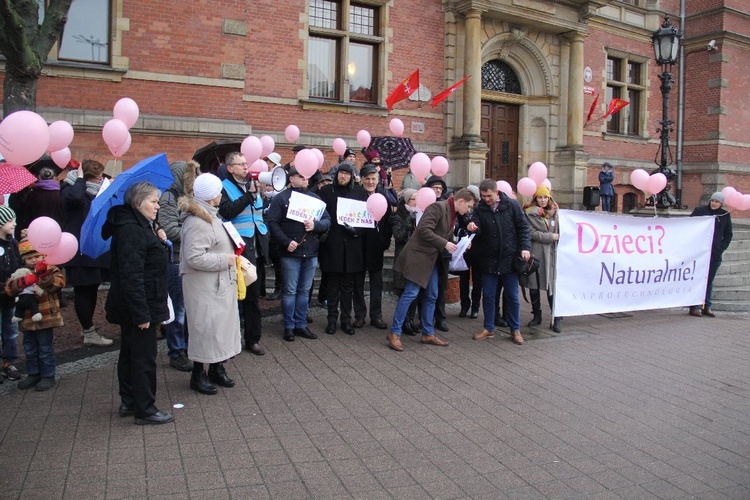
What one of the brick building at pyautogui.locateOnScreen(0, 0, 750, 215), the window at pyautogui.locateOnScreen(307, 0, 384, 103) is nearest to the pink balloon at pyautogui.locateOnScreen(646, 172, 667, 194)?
the brick building at pyautogui.locateOnScreen(0, 0, 750, 215)

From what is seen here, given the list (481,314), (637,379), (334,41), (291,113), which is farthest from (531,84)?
(637,379)

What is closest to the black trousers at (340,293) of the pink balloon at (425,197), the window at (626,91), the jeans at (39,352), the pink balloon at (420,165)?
the pink balloon at (425,197)

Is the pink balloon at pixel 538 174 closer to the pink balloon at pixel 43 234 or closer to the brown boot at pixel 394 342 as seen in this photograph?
the brown boot at pixel 394 342

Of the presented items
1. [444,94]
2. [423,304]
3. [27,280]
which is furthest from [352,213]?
[444,94]

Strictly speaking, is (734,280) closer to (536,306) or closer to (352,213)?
(536,306)

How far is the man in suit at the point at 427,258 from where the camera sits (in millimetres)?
6973

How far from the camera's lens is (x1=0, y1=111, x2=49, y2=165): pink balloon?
4637mm

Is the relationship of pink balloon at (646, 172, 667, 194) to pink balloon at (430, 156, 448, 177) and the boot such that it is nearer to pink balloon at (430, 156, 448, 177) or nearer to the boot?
pink balloon at (430, 156, 448, 177)

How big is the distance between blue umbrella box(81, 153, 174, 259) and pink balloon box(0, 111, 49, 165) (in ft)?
1.90

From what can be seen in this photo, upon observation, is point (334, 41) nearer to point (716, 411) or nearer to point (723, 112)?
point (716, 411)

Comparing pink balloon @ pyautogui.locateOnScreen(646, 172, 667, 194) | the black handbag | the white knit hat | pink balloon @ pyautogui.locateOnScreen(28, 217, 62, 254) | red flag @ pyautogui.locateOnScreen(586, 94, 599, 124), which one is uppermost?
red flag @ pyautogui.locateOnScreen(586, 94, 599, 124)

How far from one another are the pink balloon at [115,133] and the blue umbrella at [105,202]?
76.3 inches

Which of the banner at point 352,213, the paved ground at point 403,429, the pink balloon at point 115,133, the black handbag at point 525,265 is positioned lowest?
the paved ground at point 403,429

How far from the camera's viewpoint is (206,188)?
515 centimetres
